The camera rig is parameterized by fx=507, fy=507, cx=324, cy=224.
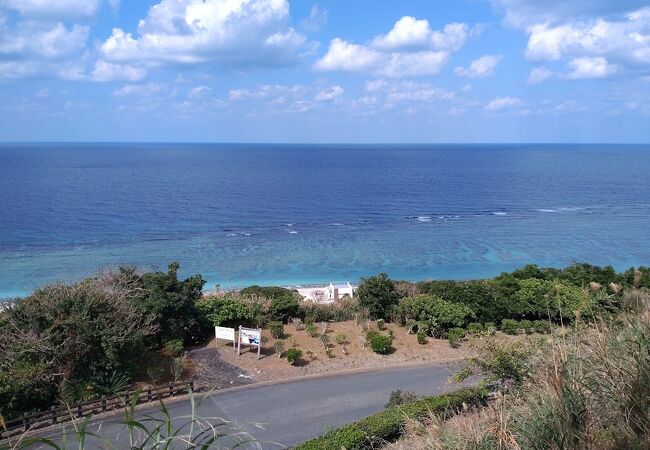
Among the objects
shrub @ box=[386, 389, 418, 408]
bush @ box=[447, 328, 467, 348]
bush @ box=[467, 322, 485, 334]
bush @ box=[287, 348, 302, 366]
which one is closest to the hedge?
shrub @ box=[386, 389, 418, 408]

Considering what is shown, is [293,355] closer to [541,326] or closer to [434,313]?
[434,313]

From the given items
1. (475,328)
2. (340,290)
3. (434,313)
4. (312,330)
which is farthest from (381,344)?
(340,290)

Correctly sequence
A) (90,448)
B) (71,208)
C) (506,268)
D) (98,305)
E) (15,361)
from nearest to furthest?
(90,448) < (15,361) < (98,305) < (506,268) < (71,208)

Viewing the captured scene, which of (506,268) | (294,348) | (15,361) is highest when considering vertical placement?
(15,361)

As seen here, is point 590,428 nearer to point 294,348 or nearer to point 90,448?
point 90,448

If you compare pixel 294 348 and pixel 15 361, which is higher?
pixel 15 361

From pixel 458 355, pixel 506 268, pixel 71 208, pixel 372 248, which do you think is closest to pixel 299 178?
pixel 71 208

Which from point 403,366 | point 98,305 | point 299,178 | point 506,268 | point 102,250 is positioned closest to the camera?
point 98,305

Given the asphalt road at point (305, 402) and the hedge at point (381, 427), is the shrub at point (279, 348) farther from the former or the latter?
the hedge at point (381, 427)
